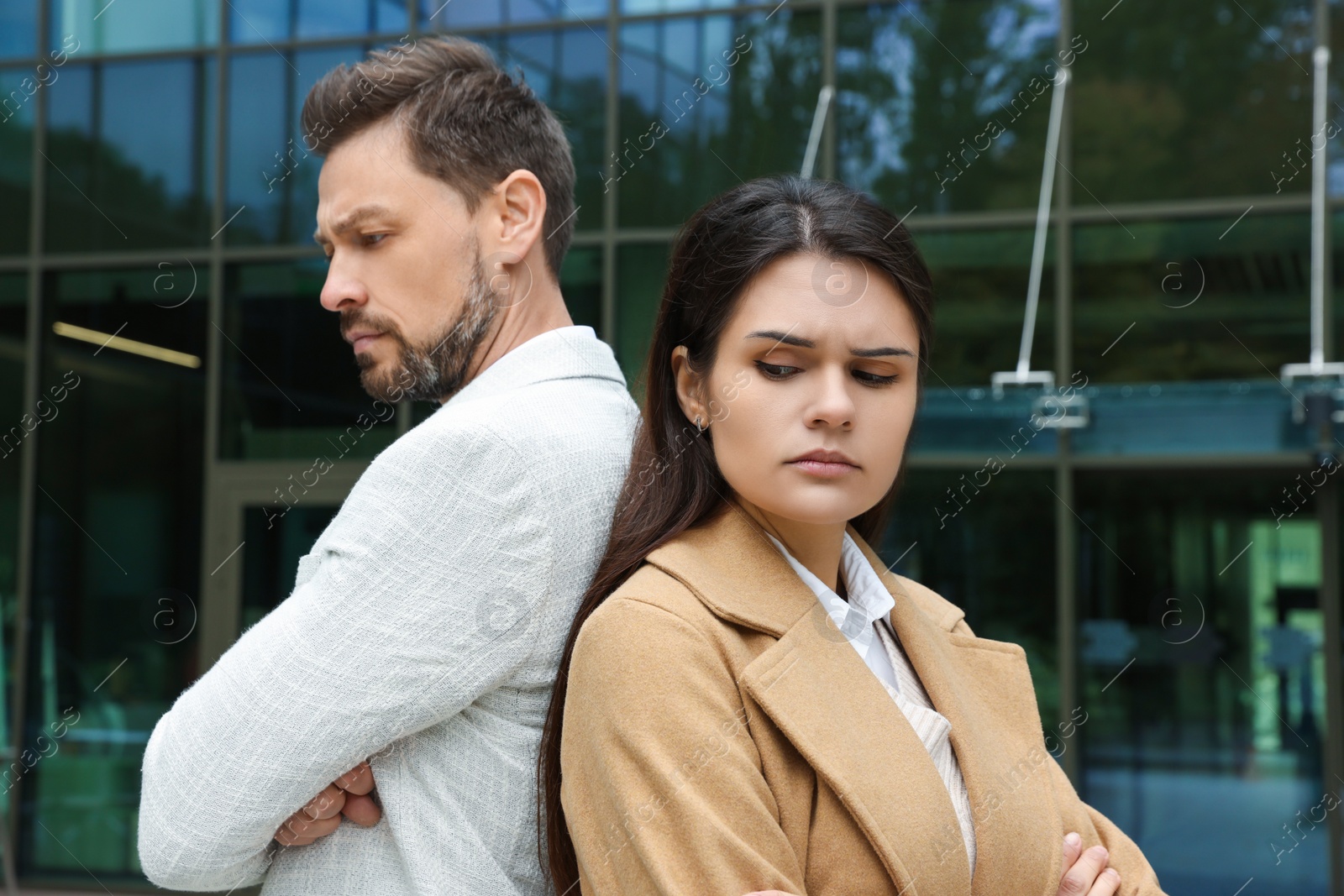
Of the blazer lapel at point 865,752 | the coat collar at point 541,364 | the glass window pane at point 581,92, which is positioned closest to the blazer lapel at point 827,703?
the blazer lapel at point 865,752

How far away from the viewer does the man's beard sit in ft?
5.83

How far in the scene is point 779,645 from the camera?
4.78 feet

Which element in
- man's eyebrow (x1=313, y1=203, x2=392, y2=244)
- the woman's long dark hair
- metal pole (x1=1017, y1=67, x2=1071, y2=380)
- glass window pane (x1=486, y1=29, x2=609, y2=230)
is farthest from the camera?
glass window pane (x1=486, y1=29, x2=609, y2=230)

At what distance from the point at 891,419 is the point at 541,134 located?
78cm

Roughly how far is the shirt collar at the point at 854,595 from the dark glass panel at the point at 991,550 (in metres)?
5.57

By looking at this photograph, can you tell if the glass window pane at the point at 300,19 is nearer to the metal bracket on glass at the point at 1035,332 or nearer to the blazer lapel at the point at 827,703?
the metal bracket on glass at the point at 1035,332

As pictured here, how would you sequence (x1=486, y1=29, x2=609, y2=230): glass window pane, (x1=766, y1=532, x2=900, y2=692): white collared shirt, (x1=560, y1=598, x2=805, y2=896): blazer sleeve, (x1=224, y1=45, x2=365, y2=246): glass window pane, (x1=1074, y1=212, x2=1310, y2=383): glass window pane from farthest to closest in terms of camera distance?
(x1=224, y1=45, x2=365, y2=246): glass window pane → (x1=486, y1=29, x2=609, y2=230): glass window pane → (x1=1074, y1=212, x2=1310, y2=383): glass window pane → (x1=766, y1=532, x2=900, y2=692): white collared shirt → (x1=560, y1=598, x2=805, y2=896): blazer sleeve

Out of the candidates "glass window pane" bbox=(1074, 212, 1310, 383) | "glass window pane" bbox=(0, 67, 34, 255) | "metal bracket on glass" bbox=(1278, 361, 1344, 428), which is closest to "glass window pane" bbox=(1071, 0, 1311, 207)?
"glass window pane" bbox=(1074, 212, 1310, 383)

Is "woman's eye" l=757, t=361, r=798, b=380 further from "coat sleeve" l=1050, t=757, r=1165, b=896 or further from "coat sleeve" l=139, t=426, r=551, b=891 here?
"coat sleeve" l=1050, t=757, r=1165, b=896

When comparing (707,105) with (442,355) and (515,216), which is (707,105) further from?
(442,355)

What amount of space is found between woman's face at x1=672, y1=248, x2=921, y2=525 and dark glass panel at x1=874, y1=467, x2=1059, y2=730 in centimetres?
581

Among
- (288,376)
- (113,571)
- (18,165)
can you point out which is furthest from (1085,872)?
(18,165)

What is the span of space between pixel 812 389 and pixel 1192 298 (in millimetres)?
6302

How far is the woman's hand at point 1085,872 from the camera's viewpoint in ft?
5.52
